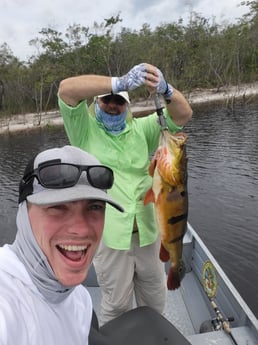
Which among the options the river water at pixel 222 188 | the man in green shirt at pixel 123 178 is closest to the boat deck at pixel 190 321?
the man in green shirt at pixel 123 178

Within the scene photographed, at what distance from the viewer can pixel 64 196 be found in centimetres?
141

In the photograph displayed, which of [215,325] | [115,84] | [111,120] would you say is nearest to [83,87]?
[115,84]

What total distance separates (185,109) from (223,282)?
1.97m

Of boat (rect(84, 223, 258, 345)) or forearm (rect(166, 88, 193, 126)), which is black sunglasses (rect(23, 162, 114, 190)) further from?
forearm (rect(166, 88, 193, 126))

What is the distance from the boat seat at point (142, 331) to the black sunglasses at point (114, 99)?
1.59 meters

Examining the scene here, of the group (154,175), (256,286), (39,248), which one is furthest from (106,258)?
(256,286)

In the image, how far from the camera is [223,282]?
3717 mm

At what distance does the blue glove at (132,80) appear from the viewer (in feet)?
7.81

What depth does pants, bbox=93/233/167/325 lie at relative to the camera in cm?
293

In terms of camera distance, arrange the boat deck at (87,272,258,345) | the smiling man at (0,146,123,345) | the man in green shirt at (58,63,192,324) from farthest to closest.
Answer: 1. the boat deck at (87,272,258,345)
2. the man in green shirt at (58,63,192,324)
3. the smiling man at (0,146,123,345)

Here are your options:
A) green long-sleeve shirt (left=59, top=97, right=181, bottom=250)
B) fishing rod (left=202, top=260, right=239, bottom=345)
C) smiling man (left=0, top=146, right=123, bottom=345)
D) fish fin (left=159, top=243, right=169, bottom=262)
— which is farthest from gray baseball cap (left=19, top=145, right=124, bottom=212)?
fishing rod (left=202, top=260, right=239, bottom=345)

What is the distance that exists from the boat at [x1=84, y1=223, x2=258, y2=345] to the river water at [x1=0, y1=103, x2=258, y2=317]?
71.3 inches

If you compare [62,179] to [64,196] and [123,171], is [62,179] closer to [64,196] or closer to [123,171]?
[64,196]

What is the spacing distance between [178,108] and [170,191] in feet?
2.22
